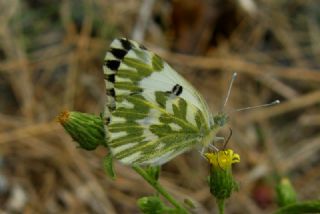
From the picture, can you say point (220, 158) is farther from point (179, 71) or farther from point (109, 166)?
point (179, 71)

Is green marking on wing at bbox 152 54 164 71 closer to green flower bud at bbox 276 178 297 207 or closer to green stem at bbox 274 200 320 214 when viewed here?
green stem at bbox 274 200 320 214

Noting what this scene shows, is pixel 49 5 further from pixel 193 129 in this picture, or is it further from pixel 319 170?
pixel 193 129

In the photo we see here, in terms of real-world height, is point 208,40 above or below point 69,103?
above

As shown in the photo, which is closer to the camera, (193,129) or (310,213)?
(193,129)

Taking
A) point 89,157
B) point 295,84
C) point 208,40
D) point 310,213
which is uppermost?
point 208,40

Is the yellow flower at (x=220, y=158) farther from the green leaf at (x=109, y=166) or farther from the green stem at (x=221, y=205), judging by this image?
the green leaf at (x=109, y=166)

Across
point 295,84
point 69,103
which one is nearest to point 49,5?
point 69,103

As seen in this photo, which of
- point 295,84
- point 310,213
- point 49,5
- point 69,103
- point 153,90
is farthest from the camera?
point 49,5

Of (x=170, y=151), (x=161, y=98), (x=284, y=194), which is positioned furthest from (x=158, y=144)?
(x=284, y=194)
